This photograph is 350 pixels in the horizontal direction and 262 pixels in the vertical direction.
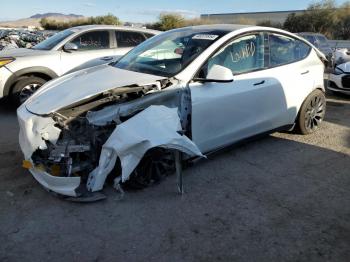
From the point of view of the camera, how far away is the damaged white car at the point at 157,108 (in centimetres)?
362

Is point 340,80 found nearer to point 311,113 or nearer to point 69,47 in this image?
point 311,113

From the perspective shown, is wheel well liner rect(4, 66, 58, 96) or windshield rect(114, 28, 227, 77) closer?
windshield rect(114, 28, 227, 77)

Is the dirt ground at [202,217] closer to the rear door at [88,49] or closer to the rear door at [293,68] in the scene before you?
the rear door at [293,68]

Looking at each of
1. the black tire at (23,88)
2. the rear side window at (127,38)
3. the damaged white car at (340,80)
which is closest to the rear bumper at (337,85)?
the damaged white car at (340,80)

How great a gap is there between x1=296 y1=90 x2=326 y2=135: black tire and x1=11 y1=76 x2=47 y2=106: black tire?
4.81 metres

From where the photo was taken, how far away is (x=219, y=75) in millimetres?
4012

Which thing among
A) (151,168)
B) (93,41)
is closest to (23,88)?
(93,41)

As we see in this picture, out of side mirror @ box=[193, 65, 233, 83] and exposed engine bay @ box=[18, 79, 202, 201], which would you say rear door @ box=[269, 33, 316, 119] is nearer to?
side mirror @ box=[193, 65, 233, 83]

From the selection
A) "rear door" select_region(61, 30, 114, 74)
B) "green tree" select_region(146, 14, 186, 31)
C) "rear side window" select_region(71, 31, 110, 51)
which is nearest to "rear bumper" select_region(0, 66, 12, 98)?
"rear door" select_region(61, 30, 114, 74)

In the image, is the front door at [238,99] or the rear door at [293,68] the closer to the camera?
the front door at [238,99]

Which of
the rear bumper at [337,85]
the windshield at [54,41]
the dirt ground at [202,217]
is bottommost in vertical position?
the dirt ground at [202,217]

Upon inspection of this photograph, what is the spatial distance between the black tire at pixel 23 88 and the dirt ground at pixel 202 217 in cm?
246

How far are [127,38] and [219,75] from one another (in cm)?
493

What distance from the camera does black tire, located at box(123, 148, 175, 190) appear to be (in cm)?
383
